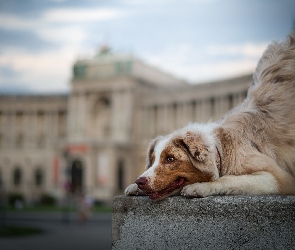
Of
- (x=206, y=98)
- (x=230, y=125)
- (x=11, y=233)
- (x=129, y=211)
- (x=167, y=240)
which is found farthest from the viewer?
(x=206, y=98)

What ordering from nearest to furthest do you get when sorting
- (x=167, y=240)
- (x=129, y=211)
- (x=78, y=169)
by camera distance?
(x=167, y=240) < (x=129, y=211) < (x=78, y=169)

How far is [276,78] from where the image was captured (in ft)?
11.9

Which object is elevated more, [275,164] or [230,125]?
[230,125]

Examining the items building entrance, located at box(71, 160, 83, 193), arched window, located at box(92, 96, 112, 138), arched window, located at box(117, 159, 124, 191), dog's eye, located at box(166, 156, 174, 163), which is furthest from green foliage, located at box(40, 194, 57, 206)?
dog's eye, located at box(166, 156, 174, 163)

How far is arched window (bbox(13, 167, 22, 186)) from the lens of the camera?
228 feet

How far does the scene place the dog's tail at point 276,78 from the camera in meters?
3.53

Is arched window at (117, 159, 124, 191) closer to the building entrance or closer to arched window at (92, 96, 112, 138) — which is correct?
the building entrance

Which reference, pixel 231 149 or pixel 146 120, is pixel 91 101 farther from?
pixel 231 149

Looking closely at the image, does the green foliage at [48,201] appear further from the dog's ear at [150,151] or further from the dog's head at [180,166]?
the dog's head at [180,166]

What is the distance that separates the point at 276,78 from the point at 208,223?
128cm

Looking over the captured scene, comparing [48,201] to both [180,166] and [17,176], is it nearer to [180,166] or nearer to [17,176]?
[17,176]

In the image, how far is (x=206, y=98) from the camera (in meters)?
54.6

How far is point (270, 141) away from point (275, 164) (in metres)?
0.17

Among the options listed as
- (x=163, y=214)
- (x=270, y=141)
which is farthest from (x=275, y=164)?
(x=163, y=214)
